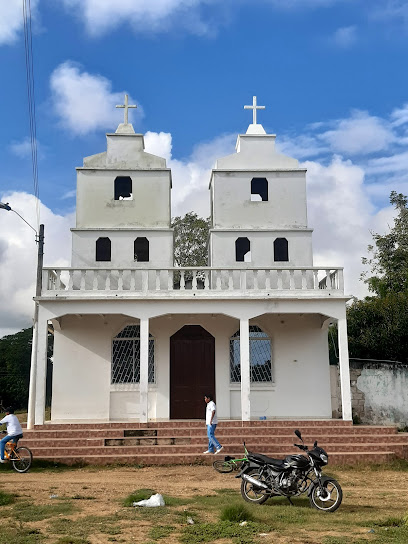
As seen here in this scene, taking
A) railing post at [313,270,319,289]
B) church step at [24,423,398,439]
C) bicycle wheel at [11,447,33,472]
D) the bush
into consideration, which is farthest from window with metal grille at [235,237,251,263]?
the bush

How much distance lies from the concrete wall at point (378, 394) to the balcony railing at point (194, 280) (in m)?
3.40

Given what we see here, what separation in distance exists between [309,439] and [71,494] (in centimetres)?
643

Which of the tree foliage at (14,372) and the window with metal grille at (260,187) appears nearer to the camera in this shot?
the window with metal grille at (260,187)

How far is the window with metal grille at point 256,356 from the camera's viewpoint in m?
17.4

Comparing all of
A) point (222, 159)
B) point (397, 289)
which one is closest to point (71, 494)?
point (222, 159)

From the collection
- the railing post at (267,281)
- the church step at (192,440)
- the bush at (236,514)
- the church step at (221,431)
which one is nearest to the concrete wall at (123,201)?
the railing post at (267,281)

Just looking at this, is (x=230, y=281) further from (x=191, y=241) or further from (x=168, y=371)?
(x=191, y=241)

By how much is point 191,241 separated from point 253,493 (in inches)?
848

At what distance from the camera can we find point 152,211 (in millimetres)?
18594

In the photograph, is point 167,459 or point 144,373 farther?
point 144,373

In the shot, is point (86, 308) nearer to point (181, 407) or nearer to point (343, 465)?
point (181, 407)

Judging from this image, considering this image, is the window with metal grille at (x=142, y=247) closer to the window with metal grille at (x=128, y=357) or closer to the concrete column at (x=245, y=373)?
the window with metal grille at (x=128, y=357)

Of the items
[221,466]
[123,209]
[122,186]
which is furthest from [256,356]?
[122,186]

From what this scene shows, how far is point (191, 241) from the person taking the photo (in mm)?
30438
